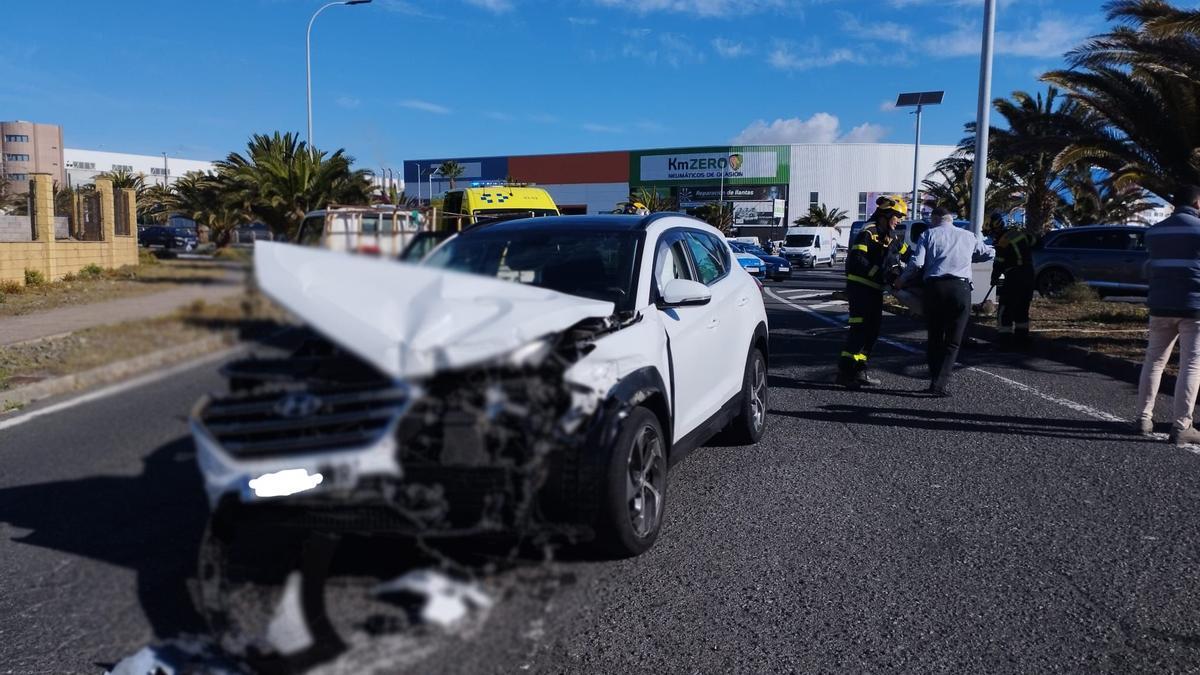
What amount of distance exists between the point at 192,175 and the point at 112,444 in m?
1.19

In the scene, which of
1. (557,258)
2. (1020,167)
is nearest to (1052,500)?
(557,258)

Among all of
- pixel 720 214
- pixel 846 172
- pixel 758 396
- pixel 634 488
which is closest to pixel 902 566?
pixel 634 488

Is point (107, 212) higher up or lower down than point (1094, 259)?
higher up

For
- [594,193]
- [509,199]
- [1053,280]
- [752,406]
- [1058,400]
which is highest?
[594,193]

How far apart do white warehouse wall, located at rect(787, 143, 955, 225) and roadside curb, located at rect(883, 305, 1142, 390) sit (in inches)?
2451

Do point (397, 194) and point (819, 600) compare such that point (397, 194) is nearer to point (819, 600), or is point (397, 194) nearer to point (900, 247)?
point (819, 600)

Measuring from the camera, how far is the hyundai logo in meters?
1.33

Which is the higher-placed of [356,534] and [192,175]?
[192,175]

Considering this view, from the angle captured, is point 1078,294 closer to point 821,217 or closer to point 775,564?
point 775,564

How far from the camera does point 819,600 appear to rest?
3.54 metres

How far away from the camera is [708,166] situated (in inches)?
2785

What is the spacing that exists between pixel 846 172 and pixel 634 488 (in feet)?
246

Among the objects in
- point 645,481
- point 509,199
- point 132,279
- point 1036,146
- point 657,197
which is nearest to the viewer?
point 132,279

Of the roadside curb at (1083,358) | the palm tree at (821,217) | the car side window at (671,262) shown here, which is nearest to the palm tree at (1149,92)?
the roadside curb at (1083,358)
